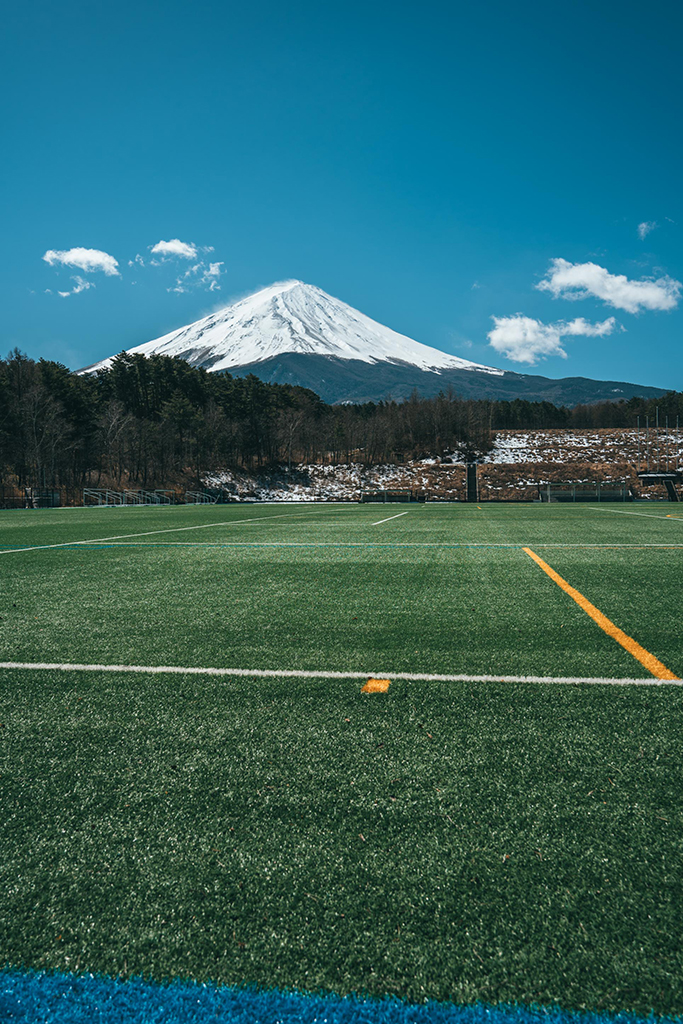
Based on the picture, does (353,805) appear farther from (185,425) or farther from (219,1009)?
(185,425)

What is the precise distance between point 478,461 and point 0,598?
8445 centimetres

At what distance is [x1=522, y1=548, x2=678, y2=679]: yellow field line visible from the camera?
9.84ft

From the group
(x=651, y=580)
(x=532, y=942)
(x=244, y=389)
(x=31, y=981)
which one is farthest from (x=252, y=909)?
(x=244, y=389)

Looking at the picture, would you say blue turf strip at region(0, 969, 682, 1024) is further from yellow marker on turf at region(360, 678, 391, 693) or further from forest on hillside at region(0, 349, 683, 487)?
forest on hillside at region(0, 349, 683, 487)

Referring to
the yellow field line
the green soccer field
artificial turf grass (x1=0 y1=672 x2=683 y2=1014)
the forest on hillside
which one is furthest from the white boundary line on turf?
the forest on hillside

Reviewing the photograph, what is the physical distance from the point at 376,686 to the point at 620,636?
1806mm

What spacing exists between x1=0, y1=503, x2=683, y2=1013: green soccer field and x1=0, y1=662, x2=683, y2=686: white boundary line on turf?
2cm

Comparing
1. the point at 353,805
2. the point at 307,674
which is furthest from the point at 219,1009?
the point at 307,674

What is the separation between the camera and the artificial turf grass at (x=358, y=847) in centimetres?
123

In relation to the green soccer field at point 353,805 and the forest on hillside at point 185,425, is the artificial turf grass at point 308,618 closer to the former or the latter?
the green soccer field at point 353,805

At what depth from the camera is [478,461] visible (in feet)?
282

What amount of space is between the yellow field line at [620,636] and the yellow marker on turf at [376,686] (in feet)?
4.45

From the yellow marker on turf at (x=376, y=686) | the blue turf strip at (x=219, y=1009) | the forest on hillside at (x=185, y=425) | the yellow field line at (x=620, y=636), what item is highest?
the forest on hillside at (x=185, y=425)

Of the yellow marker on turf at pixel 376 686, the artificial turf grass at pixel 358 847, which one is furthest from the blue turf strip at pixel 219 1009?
the yellow marker on turf at pixel 376 686
